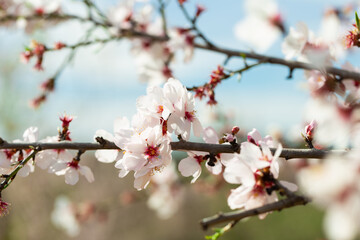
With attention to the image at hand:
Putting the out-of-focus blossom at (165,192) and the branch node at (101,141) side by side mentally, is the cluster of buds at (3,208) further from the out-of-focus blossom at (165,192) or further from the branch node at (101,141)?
the out-of-focus blossom at (165,192)

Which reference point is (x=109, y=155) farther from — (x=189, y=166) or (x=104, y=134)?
(x=189, y=166)

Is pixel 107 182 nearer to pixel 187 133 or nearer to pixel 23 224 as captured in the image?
pixel 23 224

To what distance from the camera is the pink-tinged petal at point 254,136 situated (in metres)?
0.73

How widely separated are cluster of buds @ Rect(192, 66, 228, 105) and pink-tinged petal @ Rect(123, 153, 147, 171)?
24 centimetres

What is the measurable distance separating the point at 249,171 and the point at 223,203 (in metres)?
7.23

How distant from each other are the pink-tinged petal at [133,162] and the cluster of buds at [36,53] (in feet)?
2.33

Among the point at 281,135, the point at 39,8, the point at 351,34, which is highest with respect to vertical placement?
the point at 351,34

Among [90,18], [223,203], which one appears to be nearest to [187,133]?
[90,18]

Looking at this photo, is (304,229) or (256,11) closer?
(256,11)

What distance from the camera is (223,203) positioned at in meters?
7.57

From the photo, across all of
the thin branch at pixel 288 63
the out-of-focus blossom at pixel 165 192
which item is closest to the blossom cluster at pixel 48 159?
the thin branch at pixel 288 63

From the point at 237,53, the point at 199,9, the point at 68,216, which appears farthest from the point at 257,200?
the point at 68,216

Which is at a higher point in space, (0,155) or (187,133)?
(187,133)

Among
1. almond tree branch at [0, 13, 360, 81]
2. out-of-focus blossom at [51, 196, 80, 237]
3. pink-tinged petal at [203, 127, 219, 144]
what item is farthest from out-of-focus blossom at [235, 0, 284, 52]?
out-of-focus blossom at [51, 196, 80, 237]
